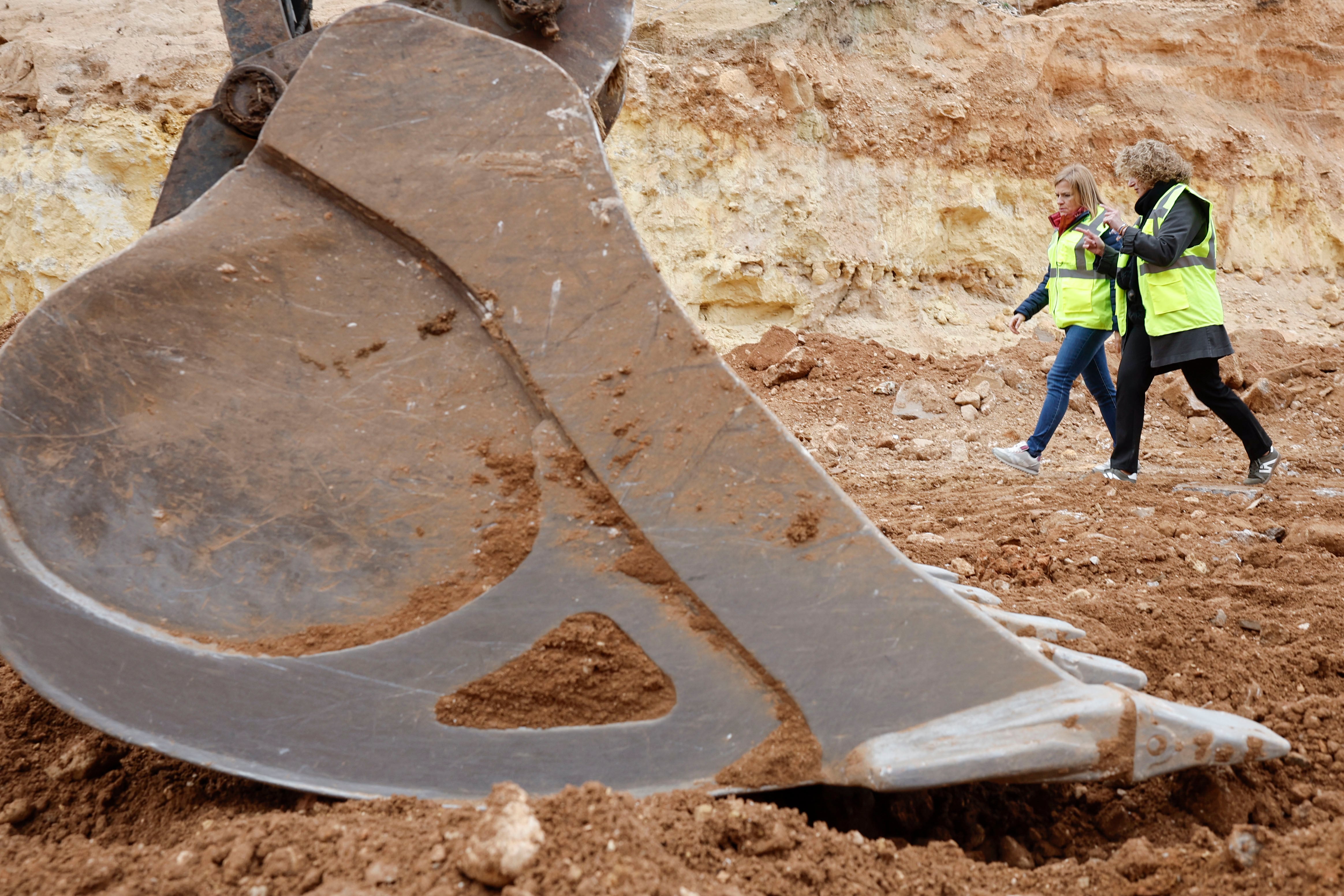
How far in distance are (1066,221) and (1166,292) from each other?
78cm

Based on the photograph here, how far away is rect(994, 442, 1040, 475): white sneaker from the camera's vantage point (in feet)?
17.4

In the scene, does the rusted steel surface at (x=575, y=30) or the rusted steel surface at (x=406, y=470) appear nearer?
the rusted steel surface at (x=406, y=470)

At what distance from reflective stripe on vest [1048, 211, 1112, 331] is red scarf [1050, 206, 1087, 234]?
0.02m

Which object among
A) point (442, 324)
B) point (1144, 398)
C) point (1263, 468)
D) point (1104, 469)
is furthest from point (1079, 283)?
point (442, 324)

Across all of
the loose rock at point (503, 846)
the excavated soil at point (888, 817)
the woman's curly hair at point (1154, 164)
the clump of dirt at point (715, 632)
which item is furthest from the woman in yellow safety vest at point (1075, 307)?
the loose rock at point (503, 846)

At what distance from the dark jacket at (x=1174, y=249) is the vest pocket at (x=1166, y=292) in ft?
0.24

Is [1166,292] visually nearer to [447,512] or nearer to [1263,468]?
[1263,468]

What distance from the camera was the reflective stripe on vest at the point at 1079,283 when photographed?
16.2 feet

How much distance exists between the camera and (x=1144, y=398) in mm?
4598

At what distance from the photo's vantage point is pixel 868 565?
1.60 metres

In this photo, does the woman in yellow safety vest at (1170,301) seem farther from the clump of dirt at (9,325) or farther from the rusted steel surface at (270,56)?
the clump of dirt at (9,325)

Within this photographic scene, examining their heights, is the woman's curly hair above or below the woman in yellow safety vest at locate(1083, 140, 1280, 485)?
above

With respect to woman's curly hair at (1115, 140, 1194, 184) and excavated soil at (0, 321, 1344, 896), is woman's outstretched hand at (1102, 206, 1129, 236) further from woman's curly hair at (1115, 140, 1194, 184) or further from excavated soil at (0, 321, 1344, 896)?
excavated soil at (0, 321, 1344, 896)

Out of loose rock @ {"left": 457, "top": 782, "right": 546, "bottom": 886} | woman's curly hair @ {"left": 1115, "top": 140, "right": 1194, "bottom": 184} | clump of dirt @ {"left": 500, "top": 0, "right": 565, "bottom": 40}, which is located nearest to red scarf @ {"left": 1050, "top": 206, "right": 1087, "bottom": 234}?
woman's curly hair @ {"left": 1115, "top": 140, "right": 1194, "bottom": 184}
